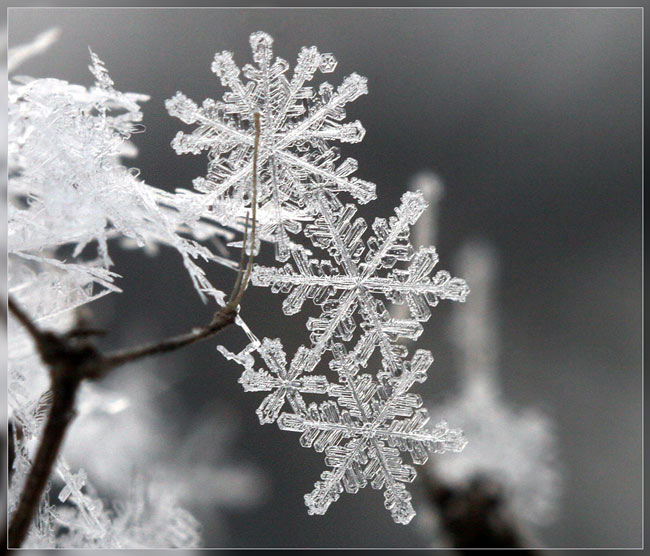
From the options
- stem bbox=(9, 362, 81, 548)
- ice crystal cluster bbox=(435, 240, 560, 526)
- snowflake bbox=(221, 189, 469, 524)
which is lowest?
stem bbox=(9, 362, 81, 548)

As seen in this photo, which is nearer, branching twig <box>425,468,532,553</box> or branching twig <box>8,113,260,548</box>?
branching twig <box>8,113,260,548</box>

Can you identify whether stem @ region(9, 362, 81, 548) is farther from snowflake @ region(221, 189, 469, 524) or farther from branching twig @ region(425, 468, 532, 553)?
branching twig @ region(425, 468, 532, 553)

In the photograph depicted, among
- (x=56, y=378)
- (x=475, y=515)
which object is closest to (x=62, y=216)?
(x=56, y=378)

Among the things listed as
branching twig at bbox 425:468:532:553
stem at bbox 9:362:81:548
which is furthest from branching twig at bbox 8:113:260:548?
branching twig at bbox 425:468:532:553

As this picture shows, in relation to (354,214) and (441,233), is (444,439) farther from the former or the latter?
(441,233)

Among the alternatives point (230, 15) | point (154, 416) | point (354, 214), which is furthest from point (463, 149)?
point (354, 214)

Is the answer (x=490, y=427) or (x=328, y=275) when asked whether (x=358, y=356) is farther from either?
(x=490, y=427)

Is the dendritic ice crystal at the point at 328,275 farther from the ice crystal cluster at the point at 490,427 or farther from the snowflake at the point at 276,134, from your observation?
the ice crystal cluster at the point at 490,427
